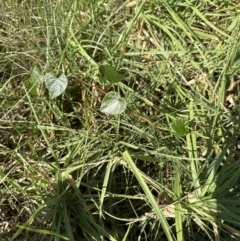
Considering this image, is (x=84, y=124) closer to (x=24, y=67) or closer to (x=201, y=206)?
(x=24, y=67)

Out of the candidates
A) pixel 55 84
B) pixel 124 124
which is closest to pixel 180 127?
pixel 124 124

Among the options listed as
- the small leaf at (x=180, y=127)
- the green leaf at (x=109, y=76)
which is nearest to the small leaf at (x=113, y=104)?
the green leaf at (x=109, y=76)

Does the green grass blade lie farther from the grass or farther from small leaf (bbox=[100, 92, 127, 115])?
small leaf (bbox=[100, 92, 127, 115])

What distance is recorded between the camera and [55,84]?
148cm

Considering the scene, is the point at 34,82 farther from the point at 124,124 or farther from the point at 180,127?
the point at 180,127

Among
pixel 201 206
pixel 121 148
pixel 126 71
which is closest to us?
pixel 201 206

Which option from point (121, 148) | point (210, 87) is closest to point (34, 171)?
point (121, 148)

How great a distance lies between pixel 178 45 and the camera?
1612 mm

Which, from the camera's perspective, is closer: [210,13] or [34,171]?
[34,171]

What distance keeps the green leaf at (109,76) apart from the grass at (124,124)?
0.05 meters

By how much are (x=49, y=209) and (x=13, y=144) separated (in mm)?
258

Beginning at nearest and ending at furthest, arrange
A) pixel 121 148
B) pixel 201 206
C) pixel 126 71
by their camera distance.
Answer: pixel 201 206 < pixel 121 148 < pixel 126 71

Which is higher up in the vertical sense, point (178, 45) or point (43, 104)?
point (178, 45)

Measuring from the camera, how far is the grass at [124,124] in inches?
55.0
